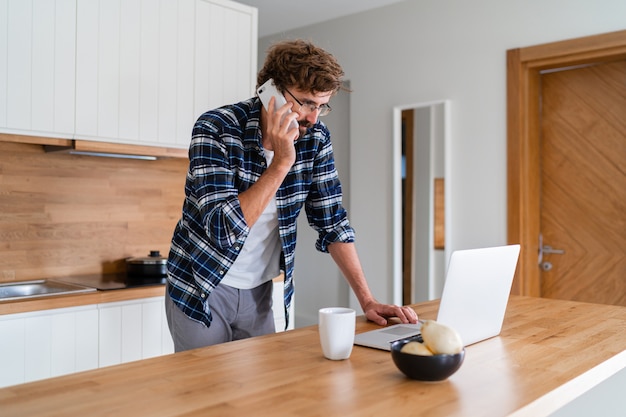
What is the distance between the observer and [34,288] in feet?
Result: 9.45

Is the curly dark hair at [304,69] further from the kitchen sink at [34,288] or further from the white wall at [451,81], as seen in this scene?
the white wall at [451,81]

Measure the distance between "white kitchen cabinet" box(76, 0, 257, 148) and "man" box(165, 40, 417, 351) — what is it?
1258mm

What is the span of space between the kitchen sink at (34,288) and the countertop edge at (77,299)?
0.23 ft

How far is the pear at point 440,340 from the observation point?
1120 millimetres

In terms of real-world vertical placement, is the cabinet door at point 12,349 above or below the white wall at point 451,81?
below

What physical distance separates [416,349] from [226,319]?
2.83 feet

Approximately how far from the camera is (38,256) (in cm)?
297

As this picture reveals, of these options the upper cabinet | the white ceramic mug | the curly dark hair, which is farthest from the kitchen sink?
the white ceramic mug

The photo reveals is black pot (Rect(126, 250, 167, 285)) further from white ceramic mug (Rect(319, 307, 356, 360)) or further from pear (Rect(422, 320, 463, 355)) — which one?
pear (Rect(422, 320, 463, 355))

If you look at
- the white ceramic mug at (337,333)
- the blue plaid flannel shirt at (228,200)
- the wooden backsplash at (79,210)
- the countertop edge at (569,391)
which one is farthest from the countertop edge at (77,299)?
the countertop edge at (569,391)

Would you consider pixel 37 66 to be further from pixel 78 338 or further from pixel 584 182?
pixel 584 182

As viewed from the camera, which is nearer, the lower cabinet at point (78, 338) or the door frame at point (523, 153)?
the lower cabinet at point (78, 338)

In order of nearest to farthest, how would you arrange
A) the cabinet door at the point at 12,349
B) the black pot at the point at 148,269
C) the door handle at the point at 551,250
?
the cabinet door at the point at 12,349, the black pot at the point at 148,269, the door handle at the point at 551,250

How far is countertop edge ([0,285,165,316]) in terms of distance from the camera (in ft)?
7.85
